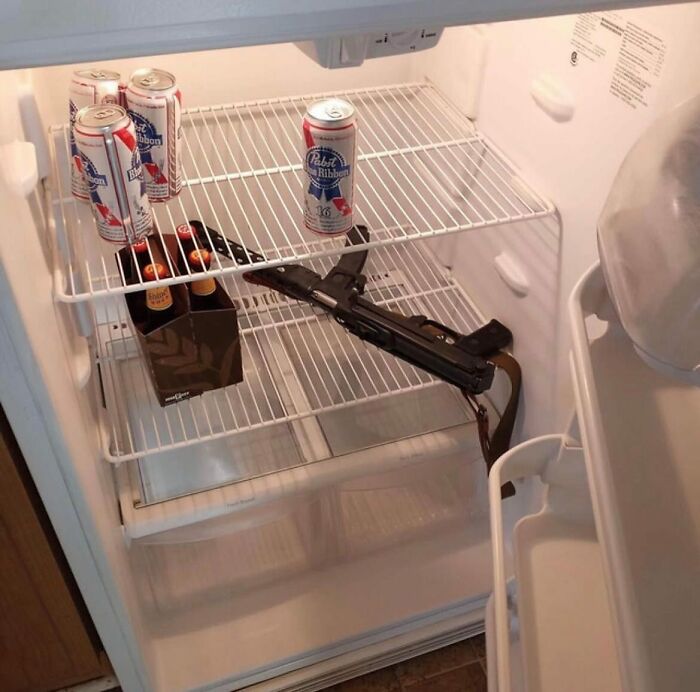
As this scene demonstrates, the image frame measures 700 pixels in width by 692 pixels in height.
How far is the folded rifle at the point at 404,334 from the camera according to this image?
1.11m

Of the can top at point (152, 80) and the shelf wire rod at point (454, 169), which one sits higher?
the can top at point (152, 80)

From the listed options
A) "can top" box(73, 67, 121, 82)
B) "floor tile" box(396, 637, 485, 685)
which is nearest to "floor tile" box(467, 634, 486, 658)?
"floor tile" box(396, 637, 485, 685)

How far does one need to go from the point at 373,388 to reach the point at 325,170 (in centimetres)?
53

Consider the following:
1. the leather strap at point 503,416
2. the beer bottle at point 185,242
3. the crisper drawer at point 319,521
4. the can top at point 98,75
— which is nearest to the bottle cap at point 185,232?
the beer bottle at point 185,242

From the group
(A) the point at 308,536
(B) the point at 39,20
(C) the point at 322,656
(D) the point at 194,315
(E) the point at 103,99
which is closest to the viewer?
(B) the point at 39,20

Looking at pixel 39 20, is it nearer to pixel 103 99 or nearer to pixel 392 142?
pixel 103 99

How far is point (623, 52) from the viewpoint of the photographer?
854 mm

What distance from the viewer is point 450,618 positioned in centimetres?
137

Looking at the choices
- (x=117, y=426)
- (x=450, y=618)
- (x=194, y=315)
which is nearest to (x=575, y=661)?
(x=450, y=618)

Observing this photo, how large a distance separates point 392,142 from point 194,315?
518mm

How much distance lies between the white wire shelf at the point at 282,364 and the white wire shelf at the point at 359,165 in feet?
0.38

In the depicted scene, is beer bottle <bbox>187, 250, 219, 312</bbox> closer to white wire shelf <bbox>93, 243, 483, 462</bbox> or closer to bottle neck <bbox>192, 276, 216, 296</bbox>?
bottle neck <bbox>192, 276, 216, 296</bbox>

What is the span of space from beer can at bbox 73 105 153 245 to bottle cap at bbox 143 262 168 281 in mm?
55

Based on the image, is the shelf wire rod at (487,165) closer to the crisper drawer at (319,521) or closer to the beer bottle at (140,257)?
the crisper drawer at (319,521)
